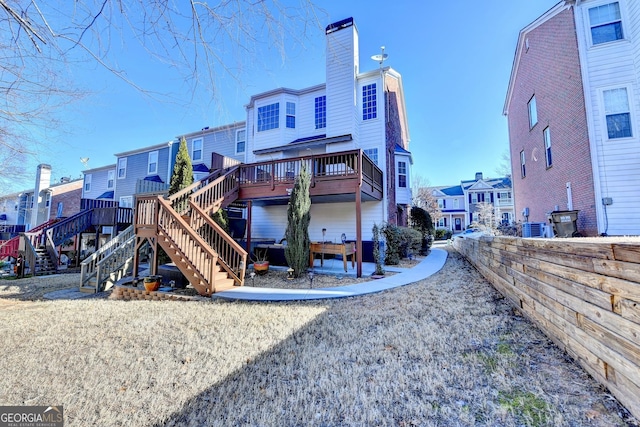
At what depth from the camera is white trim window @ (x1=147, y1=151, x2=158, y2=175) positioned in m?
19.9

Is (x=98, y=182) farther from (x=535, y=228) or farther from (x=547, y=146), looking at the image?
(x=547, y=146)

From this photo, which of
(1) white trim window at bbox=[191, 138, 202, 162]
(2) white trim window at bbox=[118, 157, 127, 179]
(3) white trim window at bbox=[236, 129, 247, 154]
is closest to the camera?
(3) white trim window at bbox=[236, 129, 247, 154]

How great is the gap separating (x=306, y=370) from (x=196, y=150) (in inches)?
741

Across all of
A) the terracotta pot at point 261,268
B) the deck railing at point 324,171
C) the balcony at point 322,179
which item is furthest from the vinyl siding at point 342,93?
the terracotta pot at point 261,268

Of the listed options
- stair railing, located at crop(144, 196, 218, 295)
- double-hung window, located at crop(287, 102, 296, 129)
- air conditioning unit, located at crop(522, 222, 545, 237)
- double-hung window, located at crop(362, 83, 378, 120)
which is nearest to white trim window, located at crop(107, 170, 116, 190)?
double-hung window, located at crop(287, 102, 296, 129)

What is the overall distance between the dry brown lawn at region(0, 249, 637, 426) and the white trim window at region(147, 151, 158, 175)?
55.5 feet

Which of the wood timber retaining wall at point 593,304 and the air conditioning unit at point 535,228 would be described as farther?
the air conditioning unit at point 535,228

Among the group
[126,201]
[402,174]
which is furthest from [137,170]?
[402,174]

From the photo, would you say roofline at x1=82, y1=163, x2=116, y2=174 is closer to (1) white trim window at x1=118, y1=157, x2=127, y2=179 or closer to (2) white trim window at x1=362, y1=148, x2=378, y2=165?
(1) white trim window at x1=118, y1=157, x2=127, y2=179

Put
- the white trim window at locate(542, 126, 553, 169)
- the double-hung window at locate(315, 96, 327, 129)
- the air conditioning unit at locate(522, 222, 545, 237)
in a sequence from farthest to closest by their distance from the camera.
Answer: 1. the double-hung window at locate(315, 96, 327, 129)
2. the air conditioning unit at locate(522, 222, 545, 237)
3. the white trim window at locate(542, 126, 553, 169)

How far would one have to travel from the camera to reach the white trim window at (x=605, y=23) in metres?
8.92

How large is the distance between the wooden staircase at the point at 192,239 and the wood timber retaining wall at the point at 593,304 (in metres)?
6.11

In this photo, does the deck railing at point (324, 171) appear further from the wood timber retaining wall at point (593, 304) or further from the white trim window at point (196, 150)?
the white trim window at point (196, 150)

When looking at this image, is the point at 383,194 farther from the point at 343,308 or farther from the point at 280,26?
the point at 280,26
